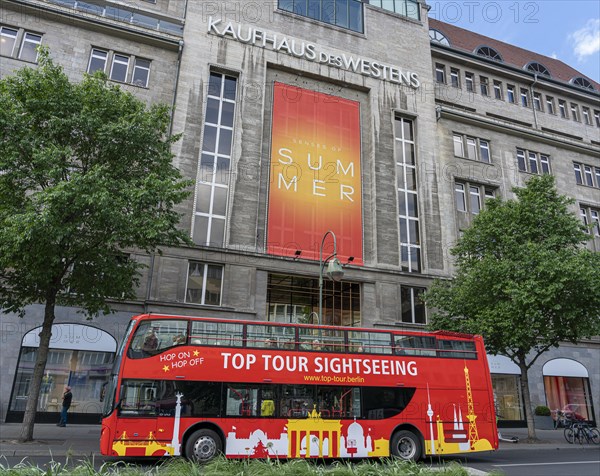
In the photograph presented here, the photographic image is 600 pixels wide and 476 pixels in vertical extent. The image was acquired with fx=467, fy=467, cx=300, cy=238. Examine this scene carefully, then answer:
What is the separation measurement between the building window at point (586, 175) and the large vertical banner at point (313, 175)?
19936 mm

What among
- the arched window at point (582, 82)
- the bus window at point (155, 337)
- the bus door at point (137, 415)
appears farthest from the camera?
the arched window at point (582, 82)

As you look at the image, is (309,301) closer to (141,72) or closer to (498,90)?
(141,72)

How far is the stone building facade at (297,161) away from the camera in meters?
24.2

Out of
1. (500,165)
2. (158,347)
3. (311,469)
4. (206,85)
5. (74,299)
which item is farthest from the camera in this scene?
(500,165)

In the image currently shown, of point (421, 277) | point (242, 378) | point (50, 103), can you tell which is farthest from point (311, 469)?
point (421, 277)

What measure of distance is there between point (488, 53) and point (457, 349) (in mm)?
32771

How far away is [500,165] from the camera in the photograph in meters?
34.4

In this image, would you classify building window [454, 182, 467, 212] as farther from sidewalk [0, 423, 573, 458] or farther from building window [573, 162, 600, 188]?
sidewalk [0, 423, 573, 458]

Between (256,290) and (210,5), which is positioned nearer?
(256,290)

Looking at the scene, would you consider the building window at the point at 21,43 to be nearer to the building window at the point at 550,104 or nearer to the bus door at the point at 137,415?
the bus door at the point at 137,415

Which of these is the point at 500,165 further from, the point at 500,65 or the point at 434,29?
the point at 434,29

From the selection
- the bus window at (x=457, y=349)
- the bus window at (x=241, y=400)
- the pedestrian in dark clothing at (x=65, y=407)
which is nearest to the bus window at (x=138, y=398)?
the bus window at (x=241, y=400)

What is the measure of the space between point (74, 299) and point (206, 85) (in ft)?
49.4

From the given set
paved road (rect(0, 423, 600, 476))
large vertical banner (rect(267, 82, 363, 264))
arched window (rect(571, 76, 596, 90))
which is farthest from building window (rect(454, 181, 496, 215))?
arched window (rect(571, 76, 596, 90))
